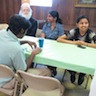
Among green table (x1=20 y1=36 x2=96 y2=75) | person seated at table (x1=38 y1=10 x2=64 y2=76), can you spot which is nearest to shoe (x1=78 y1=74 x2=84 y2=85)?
green table (x1=20 y1=36 x2=96 y2=75)

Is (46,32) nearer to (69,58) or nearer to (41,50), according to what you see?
(41,50)

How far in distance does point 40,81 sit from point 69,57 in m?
0.59

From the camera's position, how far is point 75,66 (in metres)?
1.68

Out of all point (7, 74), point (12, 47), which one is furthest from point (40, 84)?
point (12, 47)

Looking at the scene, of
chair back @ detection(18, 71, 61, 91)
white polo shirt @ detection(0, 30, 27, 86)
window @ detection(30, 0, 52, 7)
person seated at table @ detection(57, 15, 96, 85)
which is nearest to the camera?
chair back @ detection(18, 71, 61, 91)

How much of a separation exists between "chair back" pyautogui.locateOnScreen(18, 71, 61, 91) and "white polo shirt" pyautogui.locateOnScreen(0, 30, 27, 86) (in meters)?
0.19

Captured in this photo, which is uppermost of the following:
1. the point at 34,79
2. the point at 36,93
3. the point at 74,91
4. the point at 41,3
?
the point at 41,3

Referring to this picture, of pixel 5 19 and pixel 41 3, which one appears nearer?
pixel 41 3

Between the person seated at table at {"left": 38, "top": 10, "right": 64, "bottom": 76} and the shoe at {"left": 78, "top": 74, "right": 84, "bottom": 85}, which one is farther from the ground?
the person seated at table at {"left": 38, "top": 10, "right": 64, "bottom": 76}

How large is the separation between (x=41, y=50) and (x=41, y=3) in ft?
8.35

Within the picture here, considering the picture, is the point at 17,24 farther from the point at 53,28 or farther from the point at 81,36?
the point at 53,28

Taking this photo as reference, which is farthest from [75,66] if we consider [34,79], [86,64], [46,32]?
[46,32]

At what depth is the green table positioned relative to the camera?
1670mm

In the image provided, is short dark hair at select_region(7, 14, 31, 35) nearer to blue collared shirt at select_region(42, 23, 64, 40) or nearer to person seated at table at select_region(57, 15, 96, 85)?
person seated at table at select_region(57, 15, 96, 85)
